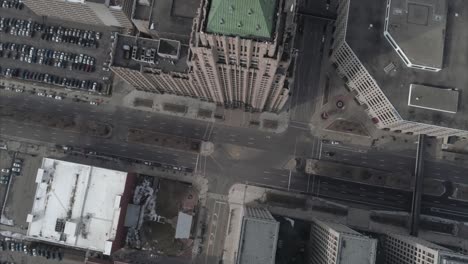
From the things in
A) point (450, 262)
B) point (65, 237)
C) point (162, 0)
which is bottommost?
point (65, 237)

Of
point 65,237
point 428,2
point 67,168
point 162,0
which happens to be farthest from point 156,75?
point 428,2

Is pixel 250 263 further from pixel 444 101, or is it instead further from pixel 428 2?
pixel 428 2

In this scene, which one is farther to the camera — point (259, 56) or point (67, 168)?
point (67, 168)

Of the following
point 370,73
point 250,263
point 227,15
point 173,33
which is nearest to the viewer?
point 227,15

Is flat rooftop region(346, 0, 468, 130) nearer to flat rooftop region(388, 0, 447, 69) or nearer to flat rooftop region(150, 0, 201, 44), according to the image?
flat rooftop region(388, 0, 447, 69)

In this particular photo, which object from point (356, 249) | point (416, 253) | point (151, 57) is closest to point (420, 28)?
point (416, 253)

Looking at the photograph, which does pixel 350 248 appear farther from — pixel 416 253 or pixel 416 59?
pixel 416 59
